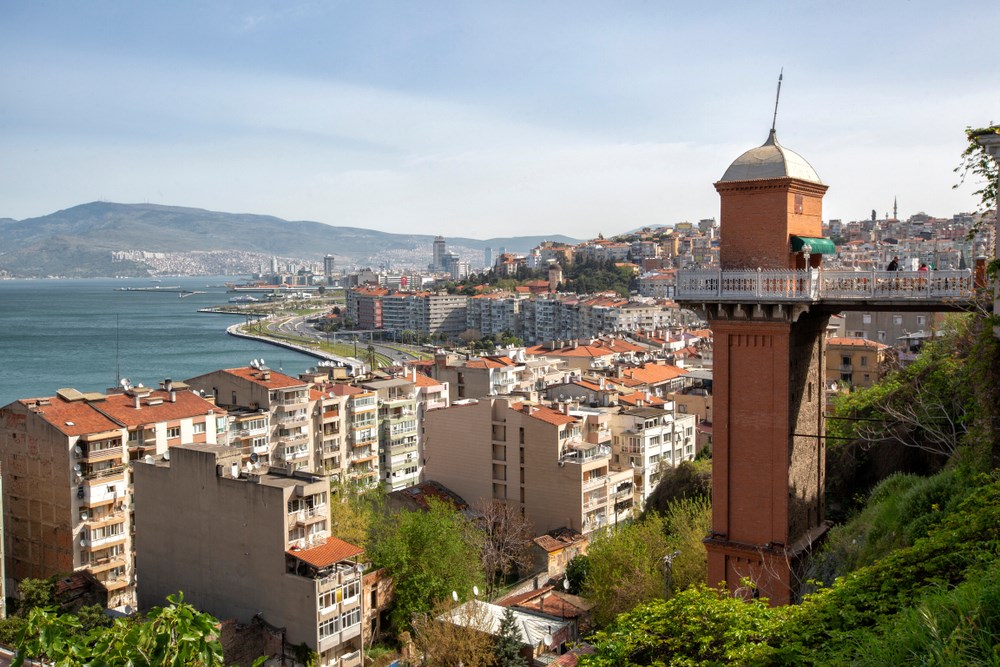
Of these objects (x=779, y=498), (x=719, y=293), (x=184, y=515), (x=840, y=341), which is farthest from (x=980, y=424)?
(x=840, y=341)

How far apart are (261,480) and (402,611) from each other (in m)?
3.55

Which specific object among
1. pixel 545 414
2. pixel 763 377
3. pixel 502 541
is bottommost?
pixel 502 541

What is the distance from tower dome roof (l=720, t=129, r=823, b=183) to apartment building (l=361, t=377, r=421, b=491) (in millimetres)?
19320

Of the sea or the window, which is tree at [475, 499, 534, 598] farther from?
the sea

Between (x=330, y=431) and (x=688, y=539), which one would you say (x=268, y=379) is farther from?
(x=688, y=539)

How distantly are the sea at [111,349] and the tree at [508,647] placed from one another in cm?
3019

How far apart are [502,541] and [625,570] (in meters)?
Result: 5.19

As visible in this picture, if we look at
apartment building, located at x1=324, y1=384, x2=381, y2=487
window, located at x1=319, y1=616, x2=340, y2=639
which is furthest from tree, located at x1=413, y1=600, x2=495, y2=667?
apartment building, located at x1=324, y1=384, x2=381, y2=487

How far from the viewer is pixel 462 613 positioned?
14.0m

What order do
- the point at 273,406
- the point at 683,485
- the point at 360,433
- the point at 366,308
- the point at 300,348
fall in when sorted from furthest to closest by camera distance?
1. the point at 366,308
2. the point at 300,348
3. the point at 360,433
4. the point at 273,406
5. the point at 683,485

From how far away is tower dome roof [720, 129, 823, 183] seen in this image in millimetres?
8500

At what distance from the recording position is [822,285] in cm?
852

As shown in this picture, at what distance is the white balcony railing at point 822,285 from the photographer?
318 inches

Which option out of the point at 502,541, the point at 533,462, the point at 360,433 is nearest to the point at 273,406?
the point at 360,433
